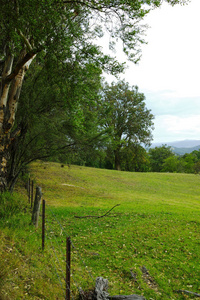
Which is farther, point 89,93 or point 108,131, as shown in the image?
point 108,131

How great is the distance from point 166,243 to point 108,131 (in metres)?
8.90

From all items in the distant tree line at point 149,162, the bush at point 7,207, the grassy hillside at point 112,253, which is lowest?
the grassy hillside at point 112,253

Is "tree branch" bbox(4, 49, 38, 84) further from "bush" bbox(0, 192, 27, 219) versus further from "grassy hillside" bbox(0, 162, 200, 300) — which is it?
"grassy hillside" bbox(0, 162, 200, 300)

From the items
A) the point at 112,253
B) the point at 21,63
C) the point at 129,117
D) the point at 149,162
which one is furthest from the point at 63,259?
the point at 149,162

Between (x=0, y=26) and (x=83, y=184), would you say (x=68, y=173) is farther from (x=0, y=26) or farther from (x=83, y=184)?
(x=0, y=26)

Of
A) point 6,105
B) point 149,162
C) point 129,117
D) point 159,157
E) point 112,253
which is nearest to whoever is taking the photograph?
point 112,253

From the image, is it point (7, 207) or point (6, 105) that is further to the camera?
point (6, 105)

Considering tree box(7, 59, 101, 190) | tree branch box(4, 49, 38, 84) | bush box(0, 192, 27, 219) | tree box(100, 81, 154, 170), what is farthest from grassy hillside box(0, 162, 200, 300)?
tree box(100, 81, 154, 170)

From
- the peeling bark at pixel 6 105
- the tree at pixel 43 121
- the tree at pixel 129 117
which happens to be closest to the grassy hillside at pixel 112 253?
the peeling bark at pixel 6 105

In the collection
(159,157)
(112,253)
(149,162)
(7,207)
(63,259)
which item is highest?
(159,157)

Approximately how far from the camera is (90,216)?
463 inches

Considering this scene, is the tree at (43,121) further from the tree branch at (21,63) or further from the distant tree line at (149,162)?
the distant tree line at (149,162)

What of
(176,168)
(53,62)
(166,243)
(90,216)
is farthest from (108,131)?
(176,168)

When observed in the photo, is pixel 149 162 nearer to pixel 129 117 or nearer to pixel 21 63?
pixel 129 117
